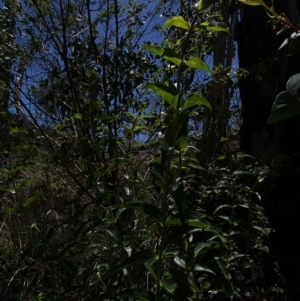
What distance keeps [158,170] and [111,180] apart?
87.8 inches

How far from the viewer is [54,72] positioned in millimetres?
4996

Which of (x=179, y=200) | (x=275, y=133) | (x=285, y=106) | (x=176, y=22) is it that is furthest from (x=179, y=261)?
(x=275, y=133)

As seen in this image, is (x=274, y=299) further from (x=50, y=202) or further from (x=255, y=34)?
(x=255, y=34)

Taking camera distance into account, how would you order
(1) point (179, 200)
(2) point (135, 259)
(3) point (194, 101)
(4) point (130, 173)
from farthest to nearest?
(4) point (130, 173)
(2) point (135, 259)
(3) point (194, 101)
(1) point (179, 200)

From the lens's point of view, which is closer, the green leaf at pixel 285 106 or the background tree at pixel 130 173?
the green leaf at pixel 285 106

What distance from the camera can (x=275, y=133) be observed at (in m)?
5.07

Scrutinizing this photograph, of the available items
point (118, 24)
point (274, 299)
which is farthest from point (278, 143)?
point (118, 24)

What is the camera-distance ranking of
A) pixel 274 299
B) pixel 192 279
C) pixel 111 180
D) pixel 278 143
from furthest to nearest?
pixel 278 143 < pixel 111 180 < pixel 274 299 < pixel 192 279

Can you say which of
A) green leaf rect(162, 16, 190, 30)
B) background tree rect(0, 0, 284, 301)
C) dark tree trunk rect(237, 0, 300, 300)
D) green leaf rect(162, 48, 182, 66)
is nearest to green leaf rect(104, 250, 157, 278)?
background tree rect(0, 0, 284, 301)

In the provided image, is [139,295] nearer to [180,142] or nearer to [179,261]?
[179,261]

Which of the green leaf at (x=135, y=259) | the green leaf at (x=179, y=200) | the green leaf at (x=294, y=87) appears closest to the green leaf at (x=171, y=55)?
the green leaf at (x=179, y=200)

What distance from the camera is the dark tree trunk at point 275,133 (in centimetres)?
425

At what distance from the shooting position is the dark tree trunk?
13.9 feet

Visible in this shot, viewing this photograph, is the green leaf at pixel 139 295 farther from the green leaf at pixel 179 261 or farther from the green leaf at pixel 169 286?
the green leaf at pixel 179 261
